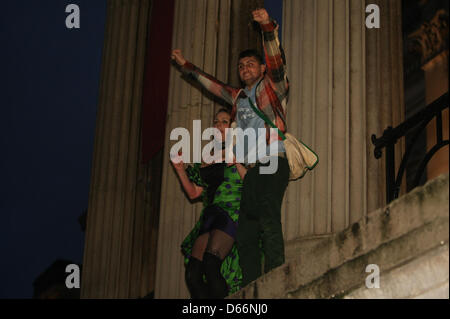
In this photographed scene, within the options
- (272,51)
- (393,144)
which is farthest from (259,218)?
(393,144)

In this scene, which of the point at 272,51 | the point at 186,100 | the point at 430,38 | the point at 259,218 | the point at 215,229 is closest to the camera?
the point at 259,218

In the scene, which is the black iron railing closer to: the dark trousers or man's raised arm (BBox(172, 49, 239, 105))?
the dark trousers

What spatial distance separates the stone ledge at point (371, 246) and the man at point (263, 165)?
133 centimetres

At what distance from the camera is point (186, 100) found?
39.7 ft

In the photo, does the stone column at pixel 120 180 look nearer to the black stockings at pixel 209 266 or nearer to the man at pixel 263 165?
the black stockings at pixel 209 266

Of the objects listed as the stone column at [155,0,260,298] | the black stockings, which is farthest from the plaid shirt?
the stone column at [155,0,260,298]

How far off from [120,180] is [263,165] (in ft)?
24.6

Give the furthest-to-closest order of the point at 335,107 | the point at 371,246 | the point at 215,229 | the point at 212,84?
the point at 335,107
the point at 212,84
the point at 215,229
the point at 371,246

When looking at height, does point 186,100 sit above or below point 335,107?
above

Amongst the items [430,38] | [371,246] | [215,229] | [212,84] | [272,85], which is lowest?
[371,246]

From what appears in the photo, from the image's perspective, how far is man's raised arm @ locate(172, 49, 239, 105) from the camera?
29.1 feet

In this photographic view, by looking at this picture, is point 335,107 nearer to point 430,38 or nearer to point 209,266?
point 209,266

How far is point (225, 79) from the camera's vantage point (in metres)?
12.0
